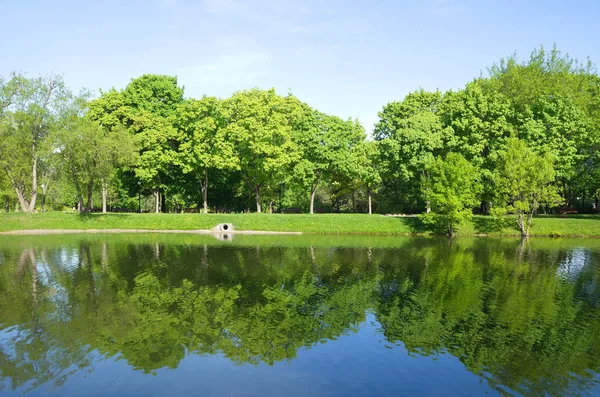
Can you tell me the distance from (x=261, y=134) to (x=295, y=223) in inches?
588

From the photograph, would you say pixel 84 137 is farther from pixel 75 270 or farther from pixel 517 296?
pixel 517 296

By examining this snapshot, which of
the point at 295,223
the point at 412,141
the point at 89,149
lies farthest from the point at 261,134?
the point at 89,149

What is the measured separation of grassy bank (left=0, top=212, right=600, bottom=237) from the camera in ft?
→ 192

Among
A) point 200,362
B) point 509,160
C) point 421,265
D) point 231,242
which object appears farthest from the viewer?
point 509,160

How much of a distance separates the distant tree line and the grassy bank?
2.92 meters

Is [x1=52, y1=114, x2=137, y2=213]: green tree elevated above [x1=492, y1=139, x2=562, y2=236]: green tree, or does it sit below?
above

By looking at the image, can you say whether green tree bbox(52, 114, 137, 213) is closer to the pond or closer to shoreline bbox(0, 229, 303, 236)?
shoreline bbox(0, 229, 303, 236)

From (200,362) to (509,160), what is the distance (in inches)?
2040

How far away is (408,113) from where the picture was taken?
233ft

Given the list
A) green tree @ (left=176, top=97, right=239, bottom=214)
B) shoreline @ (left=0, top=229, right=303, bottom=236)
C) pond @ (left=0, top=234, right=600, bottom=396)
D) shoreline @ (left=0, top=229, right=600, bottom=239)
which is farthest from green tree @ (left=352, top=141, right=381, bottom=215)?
pond @ (left=0, top=234, right=600, bottom=396)

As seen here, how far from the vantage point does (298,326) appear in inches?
807

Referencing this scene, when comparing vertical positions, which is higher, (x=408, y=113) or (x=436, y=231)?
(x=408, y=113)

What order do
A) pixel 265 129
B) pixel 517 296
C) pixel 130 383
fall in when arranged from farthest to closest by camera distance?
pixel 265 129 → pixel 517 296 → pixel 130 383

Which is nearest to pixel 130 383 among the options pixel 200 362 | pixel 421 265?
pixel 200 362
